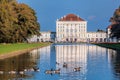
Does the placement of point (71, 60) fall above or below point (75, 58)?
below

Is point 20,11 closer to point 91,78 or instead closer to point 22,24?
point 22,24

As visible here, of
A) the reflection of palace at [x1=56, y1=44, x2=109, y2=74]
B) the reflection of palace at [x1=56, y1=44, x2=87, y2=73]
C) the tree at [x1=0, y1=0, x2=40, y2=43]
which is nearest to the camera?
the reflection of palace at [x1=56, y1=44, x2=87, y2=73]

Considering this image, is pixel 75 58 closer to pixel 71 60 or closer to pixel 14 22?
pixel 71 60

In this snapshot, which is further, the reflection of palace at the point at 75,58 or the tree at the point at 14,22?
the tree at the point at 14,22

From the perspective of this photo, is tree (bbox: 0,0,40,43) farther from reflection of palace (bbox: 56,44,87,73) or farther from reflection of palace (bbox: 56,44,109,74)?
reflection of palace (bbox: 56,44,87,73)

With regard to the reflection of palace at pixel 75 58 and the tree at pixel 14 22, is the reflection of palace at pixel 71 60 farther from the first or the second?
the tree at pixel 14 22

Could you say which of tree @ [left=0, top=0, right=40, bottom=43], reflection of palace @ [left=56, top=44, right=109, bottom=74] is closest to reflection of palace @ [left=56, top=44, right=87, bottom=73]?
reflection of palace @ [left=56, top=44, right=109, bottom=74]

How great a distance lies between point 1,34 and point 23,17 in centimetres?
2431

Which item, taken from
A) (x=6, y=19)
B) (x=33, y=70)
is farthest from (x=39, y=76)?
(x=6, y=19)

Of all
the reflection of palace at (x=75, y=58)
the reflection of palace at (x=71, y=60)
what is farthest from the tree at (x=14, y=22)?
the reflection of palace at (x=71, y=60)

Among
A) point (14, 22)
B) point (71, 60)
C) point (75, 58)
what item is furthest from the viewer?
point (14, 22)

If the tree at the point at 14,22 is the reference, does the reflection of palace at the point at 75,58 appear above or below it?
below

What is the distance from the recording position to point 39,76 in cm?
2194

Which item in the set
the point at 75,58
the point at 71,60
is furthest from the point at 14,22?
the point at 71,60
